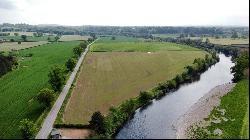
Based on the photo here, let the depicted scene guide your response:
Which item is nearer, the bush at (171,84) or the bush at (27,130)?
the bush at (27,130)

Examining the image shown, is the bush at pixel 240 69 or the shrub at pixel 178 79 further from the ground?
the bush at pixel 240 69

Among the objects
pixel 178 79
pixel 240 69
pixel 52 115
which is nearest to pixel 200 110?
pixel 178 79

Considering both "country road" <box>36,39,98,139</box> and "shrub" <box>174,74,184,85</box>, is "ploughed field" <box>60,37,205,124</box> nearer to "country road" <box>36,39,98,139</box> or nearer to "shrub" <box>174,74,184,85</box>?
"country road" <box>36,39,98,139</box>

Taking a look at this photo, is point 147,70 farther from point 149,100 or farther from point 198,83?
point 149,100

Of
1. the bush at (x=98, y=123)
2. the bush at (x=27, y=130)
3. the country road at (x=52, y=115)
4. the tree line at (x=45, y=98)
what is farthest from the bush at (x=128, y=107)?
the bush at (x=27, y=130)

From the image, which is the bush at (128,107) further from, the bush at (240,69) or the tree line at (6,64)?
the tree line at (6,64)

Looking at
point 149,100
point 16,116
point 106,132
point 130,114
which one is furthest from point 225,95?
point 16,116
